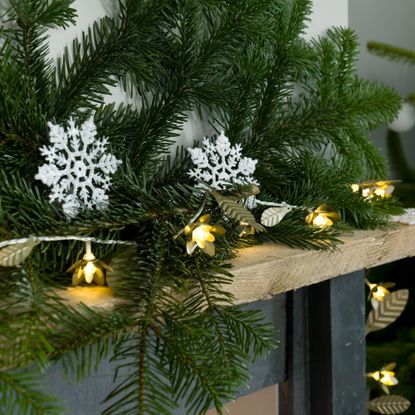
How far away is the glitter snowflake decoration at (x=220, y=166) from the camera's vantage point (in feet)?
1.94

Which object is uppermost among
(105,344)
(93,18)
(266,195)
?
(93,18)

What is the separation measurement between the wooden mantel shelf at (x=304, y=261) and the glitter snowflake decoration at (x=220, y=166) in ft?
0.24

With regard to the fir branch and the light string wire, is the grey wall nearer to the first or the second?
the fir branch

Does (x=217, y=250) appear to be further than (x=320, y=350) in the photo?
No

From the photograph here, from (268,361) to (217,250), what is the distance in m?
0.22

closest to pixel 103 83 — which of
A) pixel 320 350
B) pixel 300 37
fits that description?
pixel 300 37

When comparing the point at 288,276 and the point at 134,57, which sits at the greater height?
the point at 134,57

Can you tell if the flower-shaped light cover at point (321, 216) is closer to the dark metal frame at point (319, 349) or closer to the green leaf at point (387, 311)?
the dark metal frame at point (319, 349)

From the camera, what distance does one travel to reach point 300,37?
759 millimetres

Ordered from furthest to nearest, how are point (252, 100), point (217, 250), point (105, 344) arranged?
point (252, 100) < point (217, 250) < point (105, 344)

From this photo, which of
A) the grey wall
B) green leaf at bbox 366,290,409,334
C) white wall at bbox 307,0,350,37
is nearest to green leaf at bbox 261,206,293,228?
white wall at bbox 307,0,350,37

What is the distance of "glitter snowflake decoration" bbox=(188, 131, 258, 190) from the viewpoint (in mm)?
590

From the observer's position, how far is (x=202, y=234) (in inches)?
20.5

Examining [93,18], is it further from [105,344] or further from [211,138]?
[105,344]
